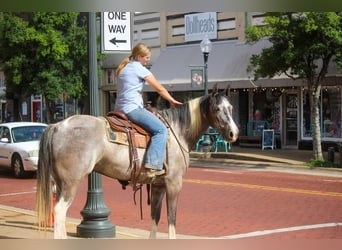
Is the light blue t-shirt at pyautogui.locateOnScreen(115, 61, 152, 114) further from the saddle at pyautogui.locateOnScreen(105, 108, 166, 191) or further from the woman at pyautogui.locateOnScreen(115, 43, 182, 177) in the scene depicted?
the saddle at pyautogui.locateOnScreen(105, 108, 166, 191)

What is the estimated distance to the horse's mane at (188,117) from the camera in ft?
21.0

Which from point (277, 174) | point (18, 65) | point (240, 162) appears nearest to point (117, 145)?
point (277, 174)

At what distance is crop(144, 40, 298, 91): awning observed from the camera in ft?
80.2

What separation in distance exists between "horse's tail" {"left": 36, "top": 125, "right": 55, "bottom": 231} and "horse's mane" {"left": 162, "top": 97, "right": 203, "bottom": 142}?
1412mm

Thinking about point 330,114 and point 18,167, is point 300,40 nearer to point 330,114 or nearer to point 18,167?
point 330,114

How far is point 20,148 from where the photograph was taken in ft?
52.9

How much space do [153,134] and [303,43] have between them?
1351cm

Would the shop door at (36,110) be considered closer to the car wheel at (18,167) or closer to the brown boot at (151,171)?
the car wheel at (18,167)

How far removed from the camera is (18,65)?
28391 mm

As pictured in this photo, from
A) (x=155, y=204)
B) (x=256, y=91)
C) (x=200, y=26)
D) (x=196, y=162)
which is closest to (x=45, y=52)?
(x=200, y=26)

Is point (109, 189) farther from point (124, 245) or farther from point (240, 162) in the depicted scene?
point (240, 162)

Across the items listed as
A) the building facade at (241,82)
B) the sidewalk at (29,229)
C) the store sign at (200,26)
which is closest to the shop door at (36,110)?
the building facade at (241,82)

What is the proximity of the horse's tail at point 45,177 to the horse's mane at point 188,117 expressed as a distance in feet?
4.63

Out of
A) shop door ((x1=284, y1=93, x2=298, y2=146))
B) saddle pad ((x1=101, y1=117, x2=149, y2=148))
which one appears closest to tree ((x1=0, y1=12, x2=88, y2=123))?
shop door ((x1=284, y1=93, x2=298, y2=146))
